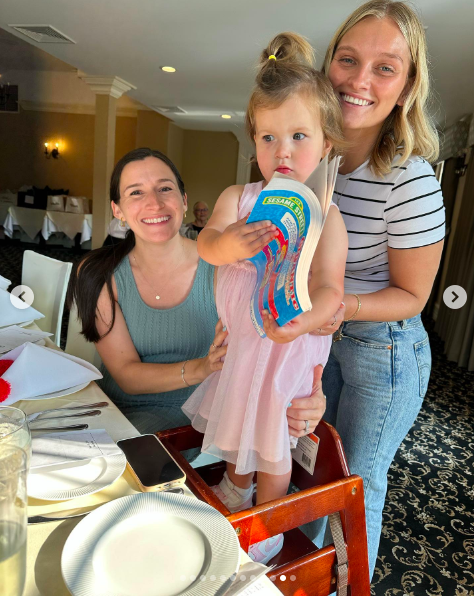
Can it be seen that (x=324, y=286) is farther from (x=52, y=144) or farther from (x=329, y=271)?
(x=52, y=144)

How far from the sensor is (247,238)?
73 centimetres

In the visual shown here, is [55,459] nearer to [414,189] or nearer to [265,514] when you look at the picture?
[265,514]

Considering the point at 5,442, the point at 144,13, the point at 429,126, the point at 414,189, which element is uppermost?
the point at 144,13

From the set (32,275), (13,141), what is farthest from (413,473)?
(13,141)

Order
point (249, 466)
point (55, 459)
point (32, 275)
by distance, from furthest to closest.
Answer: point (32, 275) → point (249, 466) → point (55, 459)

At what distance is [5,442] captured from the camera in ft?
1.74

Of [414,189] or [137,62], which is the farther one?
[137,62]

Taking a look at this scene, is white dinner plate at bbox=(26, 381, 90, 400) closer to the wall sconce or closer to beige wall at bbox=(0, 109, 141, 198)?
beige wall at bbox=(0, 109, 141, 198)

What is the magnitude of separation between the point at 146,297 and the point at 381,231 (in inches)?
31.2

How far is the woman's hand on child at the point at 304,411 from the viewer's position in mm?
1019

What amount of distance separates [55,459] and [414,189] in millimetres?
945

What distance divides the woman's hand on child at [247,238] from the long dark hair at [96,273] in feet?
2.76

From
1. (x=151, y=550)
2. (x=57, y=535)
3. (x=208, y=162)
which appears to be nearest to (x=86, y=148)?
(x=208, y=162)

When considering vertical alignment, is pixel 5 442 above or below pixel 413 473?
above
